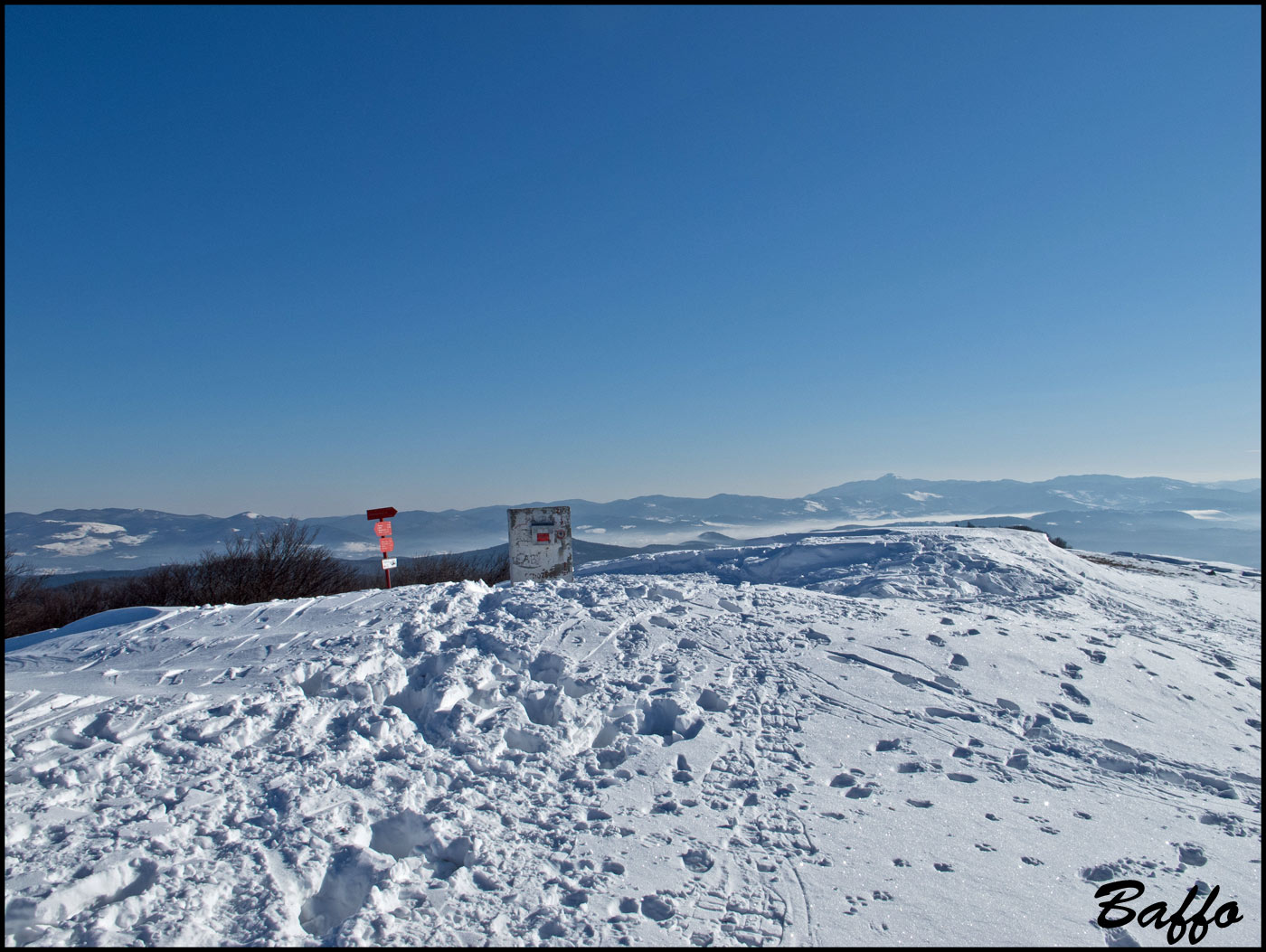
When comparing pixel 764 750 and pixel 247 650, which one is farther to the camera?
pixel 247 650

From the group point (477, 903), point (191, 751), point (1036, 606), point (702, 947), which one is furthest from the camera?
point (1036, 606)

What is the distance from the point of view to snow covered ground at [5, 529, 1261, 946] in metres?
3.67

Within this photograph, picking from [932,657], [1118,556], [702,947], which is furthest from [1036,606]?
[1118,556]

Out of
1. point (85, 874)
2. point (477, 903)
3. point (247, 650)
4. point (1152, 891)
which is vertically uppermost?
point (247, 650)

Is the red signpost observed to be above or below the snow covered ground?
above

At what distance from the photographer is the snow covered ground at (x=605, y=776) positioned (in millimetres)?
3674

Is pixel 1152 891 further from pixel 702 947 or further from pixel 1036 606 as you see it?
pixel 1036 606

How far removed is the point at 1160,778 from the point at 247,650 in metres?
8.51

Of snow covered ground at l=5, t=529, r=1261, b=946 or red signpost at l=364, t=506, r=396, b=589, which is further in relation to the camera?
red signpost at l=364, t=506, r=396, b=589

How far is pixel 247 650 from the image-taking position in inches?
267

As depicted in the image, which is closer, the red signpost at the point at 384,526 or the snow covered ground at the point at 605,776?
the snow covered ground at the point at 605,776

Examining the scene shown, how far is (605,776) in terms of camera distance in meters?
5.05

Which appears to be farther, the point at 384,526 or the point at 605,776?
the point at 384,526

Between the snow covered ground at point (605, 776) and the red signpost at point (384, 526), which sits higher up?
the red signpost at point (384, 526)
